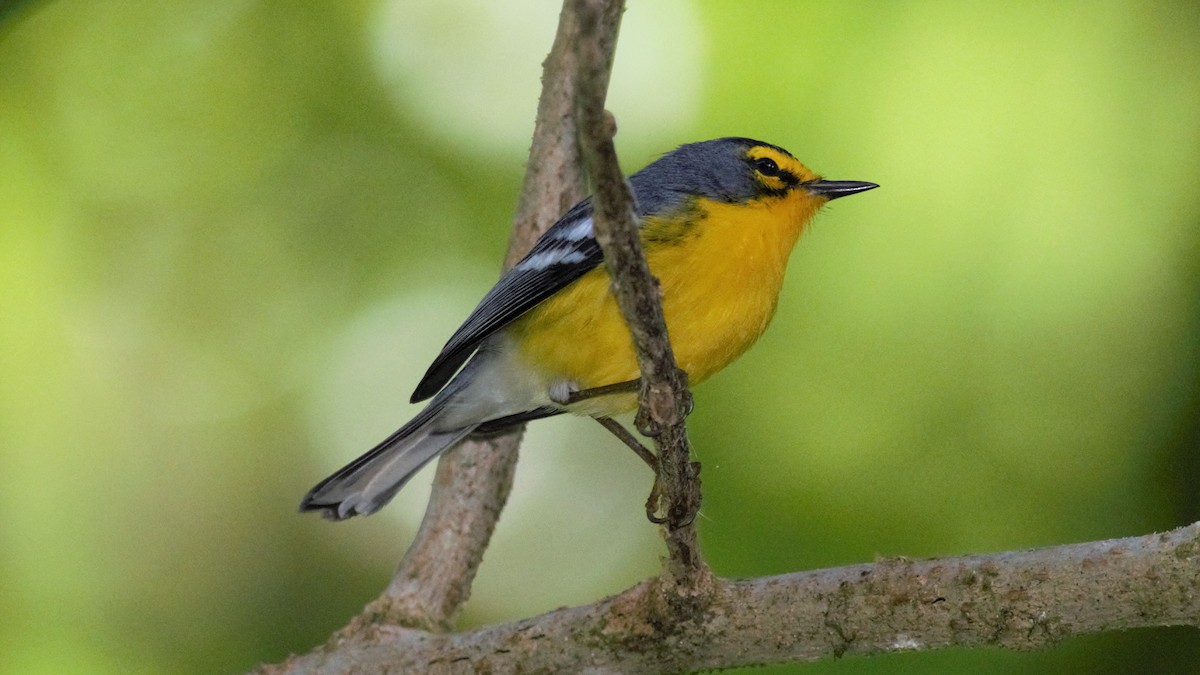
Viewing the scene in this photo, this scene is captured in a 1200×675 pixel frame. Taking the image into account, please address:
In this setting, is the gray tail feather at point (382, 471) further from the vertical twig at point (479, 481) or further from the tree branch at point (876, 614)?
the tree branch at point (876, 614)

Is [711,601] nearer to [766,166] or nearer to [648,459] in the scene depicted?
[648,459]

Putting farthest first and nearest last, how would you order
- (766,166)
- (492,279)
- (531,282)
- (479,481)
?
1. (492,279)
2. (479,481)
3. (766,166)
4. (531,282)

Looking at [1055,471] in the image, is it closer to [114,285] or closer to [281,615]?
[281,615]

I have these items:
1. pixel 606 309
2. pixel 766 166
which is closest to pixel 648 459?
pixel 606 309

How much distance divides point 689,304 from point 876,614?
144 cm

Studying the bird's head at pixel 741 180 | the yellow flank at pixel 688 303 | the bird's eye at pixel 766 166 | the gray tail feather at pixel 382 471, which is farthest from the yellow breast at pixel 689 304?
the gray tail feather at pixel 382 471

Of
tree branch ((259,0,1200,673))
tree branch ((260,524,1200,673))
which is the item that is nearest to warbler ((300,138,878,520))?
tree branch ((259,0,1200,673))

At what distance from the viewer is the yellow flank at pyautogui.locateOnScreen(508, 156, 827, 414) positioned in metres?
4.26

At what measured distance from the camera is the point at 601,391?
174 inches

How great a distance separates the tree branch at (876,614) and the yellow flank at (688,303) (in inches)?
41.8

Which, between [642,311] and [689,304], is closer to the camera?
[642,311]

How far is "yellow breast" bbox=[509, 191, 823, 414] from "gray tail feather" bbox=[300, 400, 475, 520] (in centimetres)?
75

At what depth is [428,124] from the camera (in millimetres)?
7324

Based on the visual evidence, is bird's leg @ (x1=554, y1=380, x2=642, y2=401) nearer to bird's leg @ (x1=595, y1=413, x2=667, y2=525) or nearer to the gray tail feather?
bird's leg @ (x1=595, y1=413, x2=667, y2=525)
